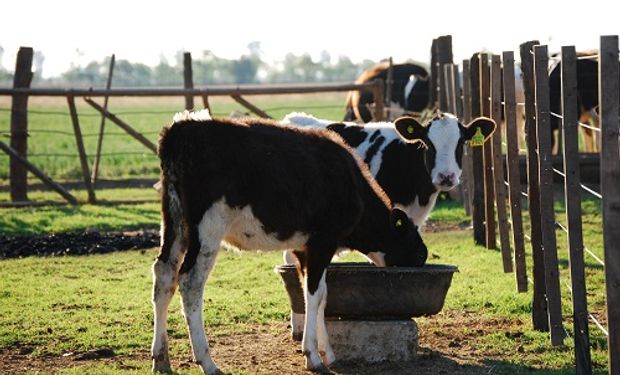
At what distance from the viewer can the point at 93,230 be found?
18484mm

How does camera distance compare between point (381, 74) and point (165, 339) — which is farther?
point (381, 74)

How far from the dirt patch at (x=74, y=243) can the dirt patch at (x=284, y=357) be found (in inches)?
235

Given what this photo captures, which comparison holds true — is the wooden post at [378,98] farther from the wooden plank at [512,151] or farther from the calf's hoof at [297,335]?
the calf's hoof at [297,335]

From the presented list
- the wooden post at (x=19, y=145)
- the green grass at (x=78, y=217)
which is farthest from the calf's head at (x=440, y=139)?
the wooden post at (x=19, y=145)

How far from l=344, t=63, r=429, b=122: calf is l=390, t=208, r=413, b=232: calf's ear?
635 inches

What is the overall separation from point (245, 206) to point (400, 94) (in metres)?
19.5

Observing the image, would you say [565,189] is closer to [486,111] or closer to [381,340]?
[381,340]

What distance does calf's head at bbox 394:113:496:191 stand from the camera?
11.9m

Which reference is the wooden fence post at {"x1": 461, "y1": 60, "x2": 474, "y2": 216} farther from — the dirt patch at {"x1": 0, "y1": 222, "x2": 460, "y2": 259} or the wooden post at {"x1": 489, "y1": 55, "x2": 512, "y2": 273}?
the wooden post at {"x1": 489, "y1": 55, "x2": 512, "y2": 273}

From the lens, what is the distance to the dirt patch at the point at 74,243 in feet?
52.9

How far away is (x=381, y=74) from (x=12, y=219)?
11819 mm

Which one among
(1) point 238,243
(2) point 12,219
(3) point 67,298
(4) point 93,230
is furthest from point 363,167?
(2) point 12,219

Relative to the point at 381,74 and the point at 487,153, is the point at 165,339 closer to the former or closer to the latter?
the point at 487,153

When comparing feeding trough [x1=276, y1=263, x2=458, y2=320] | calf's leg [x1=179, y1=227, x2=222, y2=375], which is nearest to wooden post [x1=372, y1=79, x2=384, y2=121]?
feeding trough [x1=276, y1=263, x2=458, y2=320]
